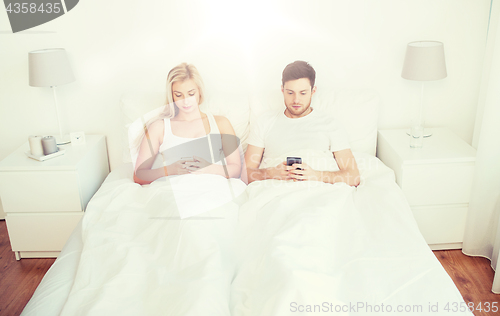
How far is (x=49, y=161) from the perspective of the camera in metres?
2.33

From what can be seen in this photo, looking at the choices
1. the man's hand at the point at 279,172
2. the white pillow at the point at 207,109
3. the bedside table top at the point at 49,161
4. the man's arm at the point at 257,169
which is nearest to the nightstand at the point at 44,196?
the bedside table top at the point at 49,161

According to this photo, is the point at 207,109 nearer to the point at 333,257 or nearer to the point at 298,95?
the point at 298,95

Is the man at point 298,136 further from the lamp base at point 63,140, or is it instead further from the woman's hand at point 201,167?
the lamp base at point 63,140

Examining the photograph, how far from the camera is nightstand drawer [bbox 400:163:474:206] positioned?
89.4 inches

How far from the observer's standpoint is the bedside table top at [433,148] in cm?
226

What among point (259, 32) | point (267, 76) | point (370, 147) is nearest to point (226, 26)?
point (259, 32)

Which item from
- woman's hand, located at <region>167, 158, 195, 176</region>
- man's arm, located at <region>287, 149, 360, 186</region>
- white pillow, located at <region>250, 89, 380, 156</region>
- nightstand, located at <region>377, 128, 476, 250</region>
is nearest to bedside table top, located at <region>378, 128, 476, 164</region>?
nightstand, located at <region>377, 128, 476, 250</region>

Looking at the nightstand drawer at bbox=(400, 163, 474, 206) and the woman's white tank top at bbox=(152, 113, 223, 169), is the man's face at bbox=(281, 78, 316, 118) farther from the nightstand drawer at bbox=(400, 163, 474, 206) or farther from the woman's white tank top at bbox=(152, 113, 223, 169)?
the nightstand drawer at bbox=(400, 163, 474, 206)

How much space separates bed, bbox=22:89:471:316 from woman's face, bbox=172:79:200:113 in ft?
1.52

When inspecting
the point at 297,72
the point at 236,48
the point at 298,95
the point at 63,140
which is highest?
the point at 236,48

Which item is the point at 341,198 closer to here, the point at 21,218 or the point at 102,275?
the point at 102,275

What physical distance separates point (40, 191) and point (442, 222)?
229 cm

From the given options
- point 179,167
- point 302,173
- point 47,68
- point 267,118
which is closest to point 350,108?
point 267,118

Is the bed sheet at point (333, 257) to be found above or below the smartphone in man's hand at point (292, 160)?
below
